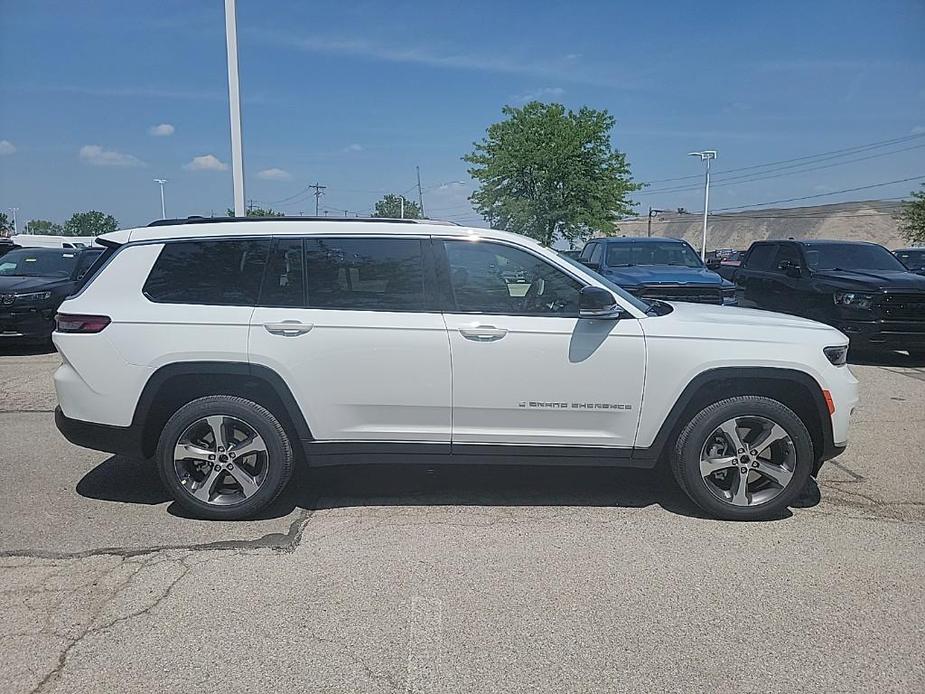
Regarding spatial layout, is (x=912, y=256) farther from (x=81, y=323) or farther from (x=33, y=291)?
(x=81, y=323)

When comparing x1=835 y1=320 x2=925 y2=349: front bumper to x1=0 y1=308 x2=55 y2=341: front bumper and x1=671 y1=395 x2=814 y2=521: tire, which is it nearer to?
x1=671 y1=395 x2=814 y2=521: tire

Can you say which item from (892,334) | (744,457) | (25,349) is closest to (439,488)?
(744,457)

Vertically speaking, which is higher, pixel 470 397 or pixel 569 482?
pixel 470 397

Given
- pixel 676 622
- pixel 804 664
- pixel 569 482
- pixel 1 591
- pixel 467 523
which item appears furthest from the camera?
pixel 569 482

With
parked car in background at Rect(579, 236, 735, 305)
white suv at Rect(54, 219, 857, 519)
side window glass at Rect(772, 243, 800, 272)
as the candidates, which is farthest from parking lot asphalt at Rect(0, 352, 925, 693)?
side window glass at Rect(772, 243, 800, 272)

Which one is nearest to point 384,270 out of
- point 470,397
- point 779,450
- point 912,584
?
point 470,397

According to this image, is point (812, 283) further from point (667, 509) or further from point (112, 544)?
point (112, 544)

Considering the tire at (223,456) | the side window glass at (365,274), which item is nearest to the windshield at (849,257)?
the side window glass at (365,274)

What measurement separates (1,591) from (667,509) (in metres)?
3.77

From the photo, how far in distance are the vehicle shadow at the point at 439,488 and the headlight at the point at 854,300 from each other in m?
6.16

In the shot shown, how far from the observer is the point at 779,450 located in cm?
434

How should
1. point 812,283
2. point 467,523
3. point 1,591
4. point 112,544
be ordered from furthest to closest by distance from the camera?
1. point 812,283
2. point 467,523
3. point 112,544
4. point 1,591

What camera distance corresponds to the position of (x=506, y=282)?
172 inches

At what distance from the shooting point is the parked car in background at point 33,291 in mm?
10391
